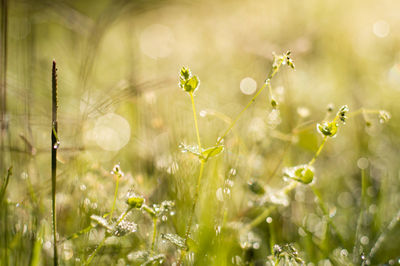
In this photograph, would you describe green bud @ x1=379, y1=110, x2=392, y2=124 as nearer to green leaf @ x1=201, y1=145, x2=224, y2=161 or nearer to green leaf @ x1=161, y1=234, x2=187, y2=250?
green leaf @ x1=201, y1=145, x2=224, y2=161

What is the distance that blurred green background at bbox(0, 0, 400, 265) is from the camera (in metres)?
0.83

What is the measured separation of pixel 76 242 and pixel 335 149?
38.6 inches

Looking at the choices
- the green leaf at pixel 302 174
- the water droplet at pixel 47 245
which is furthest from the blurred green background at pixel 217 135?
the green leaf at pixel 302 174

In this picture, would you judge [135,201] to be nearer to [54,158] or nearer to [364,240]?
[54,158]

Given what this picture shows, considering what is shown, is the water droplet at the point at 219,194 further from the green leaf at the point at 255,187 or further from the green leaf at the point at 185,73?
the green leaf at the point at 185,73

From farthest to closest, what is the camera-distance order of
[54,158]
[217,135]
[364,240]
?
[217,135] < [364,240] < [54,158]

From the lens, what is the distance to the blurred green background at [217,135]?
829mm

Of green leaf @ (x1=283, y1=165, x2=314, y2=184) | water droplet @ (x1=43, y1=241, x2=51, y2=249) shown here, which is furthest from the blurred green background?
green leaf @ (x1=283, y1=165, x2=314, y2=184)

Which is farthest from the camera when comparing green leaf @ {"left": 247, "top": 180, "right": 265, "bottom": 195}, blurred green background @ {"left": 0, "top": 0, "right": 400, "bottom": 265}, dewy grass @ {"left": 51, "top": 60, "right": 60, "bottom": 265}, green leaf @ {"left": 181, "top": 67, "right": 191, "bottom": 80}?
green leaf @ {"left": 247, "top": 180, "right": 265, "bottom": 195}

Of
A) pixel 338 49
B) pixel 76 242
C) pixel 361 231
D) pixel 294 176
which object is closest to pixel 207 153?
pixel 294 176

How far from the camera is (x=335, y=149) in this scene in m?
1.42

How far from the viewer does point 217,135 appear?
105 centimetres

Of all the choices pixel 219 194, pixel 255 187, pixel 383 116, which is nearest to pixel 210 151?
pixel 219 194

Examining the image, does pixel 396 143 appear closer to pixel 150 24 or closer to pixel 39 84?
pixel 39 84
